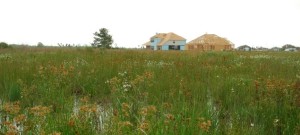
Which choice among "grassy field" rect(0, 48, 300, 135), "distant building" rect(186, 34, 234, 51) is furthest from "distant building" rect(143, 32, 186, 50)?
"grassy field" rect(0, 48, 300, 135)

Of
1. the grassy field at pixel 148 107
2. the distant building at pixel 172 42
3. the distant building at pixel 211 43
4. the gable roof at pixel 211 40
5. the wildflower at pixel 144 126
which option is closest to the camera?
the wildflower at pixel 144 126

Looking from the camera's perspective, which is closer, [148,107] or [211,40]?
[148,107]

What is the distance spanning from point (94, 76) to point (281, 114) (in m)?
4.43

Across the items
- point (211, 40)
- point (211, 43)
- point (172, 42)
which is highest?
point (211, 40)

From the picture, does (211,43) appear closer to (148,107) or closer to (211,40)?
(211,40)

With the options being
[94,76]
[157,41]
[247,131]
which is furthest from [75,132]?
[157,41]

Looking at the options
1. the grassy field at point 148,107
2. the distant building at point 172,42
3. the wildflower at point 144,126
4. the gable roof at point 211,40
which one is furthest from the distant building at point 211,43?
the wildflower at point 144,126

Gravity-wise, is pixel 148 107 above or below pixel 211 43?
below

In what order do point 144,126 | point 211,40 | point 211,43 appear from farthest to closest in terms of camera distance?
point 211,40, point 211,43, point 144,126

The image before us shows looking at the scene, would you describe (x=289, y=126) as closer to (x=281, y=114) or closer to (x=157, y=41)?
(x=281, y=114)

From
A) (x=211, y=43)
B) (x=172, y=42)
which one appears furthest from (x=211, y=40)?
(x=172, y=42)

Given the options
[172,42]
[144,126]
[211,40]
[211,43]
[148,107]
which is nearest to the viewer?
[144,126]

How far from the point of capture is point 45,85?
5.95m

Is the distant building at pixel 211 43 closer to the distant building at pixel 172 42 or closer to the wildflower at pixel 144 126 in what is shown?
the distant building at pixel 172 42
